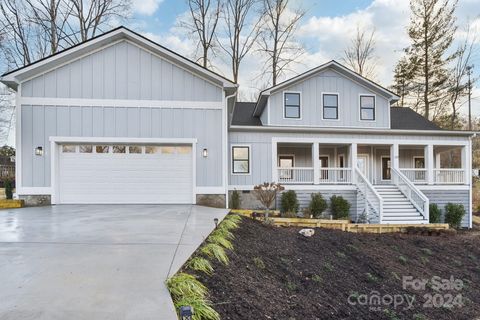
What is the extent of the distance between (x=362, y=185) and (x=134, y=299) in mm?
10686

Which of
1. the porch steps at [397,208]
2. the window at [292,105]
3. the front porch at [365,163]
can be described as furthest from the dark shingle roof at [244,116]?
the porch steps at [397,208]

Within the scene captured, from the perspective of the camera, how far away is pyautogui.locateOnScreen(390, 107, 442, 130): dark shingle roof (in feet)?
43.8

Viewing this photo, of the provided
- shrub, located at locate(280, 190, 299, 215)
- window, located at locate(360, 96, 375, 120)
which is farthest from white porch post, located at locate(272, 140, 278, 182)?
window, located at locate(360, 96, 375, 120)

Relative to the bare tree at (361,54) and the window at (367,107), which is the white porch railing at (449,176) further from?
the bare tree at (361,54)

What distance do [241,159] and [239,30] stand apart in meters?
12.4

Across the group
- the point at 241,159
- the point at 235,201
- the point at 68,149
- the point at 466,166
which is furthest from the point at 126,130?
the point at 466,166

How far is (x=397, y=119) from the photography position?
14445 mm

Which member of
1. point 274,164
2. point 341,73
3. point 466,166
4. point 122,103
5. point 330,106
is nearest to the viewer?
point 122,103

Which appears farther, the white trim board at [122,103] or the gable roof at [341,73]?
the gable roof at [341,73]

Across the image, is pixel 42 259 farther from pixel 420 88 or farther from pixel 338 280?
pixel 420 88

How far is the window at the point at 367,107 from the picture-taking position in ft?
41.5

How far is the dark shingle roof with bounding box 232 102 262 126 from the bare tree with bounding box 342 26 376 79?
440 inches

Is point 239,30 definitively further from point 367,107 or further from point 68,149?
point 68,149

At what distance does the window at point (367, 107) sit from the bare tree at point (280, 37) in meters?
7.90
